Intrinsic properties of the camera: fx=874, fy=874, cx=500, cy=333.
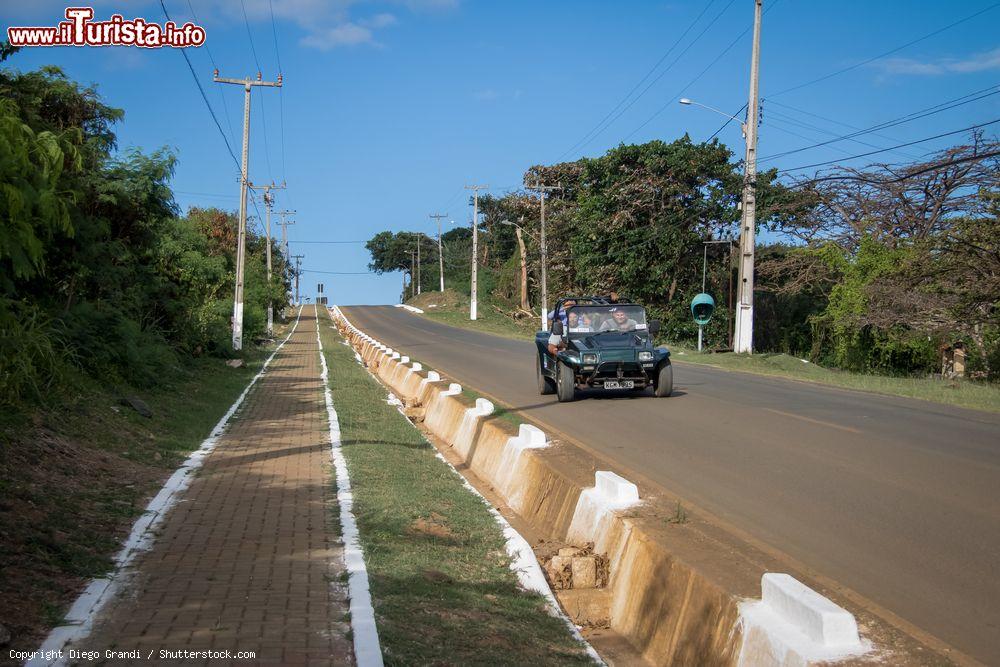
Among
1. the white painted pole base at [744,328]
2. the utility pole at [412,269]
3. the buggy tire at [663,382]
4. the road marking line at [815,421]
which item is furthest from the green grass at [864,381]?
the utility pole at [412,269]

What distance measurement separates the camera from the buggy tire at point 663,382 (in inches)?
623

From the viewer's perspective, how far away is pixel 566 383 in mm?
15711

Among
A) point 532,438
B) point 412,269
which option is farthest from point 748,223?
point 412,269

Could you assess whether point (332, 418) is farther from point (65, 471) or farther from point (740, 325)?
point (740, 325)

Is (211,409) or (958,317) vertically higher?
(958,317)

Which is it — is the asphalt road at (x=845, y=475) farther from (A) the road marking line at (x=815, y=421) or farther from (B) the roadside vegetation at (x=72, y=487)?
(B) the roadside vegetation at (x=72, y=487)

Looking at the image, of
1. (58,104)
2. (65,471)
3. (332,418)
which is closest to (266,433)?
(332,418)

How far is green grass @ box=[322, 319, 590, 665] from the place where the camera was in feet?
16.0

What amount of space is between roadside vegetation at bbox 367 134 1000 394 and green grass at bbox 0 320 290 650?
13.4 m

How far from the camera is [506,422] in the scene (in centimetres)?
1215

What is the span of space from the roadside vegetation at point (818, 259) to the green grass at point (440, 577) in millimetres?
11169

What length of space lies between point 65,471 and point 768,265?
32.3m

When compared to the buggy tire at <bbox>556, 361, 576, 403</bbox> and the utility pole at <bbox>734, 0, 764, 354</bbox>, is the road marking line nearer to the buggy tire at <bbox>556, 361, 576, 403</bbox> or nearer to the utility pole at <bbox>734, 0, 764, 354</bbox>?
the buggy tire at <bbox>556, 361, 576, 403</bbox>

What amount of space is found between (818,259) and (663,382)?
2067 cm
